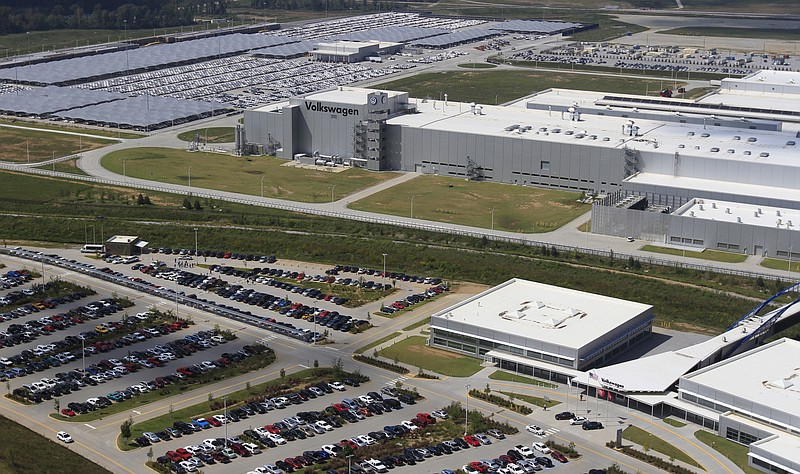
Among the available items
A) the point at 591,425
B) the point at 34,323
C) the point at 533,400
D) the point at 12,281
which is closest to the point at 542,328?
the point at 533,400

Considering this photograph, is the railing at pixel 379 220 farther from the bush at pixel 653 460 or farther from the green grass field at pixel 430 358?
the bush at pixel 653 460

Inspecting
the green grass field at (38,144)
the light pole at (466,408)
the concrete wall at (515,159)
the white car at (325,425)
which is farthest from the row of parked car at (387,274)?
the green grass field at (38,144)

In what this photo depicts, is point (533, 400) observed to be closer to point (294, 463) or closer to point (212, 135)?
point (294, 463)

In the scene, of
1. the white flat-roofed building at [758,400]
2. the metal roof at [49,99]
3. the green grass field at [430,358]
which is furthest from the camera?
the metal roof at [49,99]

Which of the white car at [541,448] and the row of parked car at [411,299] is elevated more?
the row of parked car at [411,299]

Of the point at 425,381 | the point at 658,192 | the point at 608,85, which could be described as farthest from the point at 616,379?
the point at 608,85

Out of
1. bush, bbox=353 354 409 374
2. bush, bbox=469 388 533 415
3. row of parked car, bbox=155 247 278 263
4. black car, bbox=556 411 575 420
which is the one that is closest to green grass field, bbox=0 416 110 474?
bush, bbox=353 354 409 374

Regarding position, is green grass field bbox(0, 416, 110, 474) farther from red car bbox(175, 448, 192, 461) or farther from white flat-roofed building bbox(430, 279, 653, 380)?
white flat-roofed building bbox(430, 279, 653, 380)
